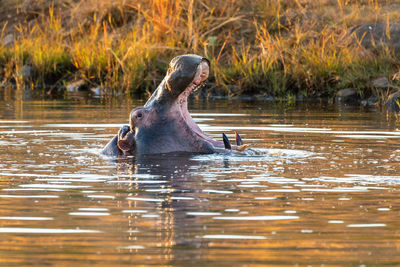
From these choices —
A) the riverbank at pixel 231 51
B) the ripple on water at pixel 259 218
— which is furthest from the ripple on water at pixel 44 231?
the riverbank at pixel 231 51

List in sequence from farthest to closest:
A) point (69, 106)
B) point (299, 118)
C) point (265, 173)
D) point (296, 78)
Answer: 1. point (296, 78)
2. point (69, 106)
3. point (299, 118)
4. point (265, 173)

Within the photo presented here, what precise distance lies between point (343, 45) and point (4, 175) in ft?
34.7

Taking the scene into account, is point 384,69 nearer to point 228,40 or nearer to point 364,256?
point 228,40

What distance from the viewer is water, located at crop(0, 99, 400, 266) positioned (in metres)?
4.63

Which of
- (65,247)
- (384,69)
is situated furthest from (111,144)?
(384,69)

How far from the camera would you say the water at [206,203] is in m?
4.63

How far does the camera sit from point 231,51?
19.8 meters

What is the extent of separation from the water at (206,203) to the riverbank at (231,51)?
572 centimetres

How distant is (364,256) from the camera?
178 inches

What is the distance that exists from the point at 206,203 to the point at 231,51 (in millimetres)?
13948

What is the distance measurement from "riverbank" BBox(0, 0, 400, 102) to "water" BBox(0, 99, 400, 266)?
5725mm

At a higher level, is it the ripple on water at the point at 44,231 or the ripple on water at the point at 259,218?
the ripple on water at the point at 259,218

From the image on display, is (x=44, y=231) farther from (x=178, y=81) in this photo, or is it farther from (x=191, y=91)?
(x=191, y=91)

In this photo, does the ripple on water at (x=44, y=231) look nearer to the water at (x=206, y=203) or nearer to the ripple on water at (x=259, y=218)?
the water at (x=206, y=203)
